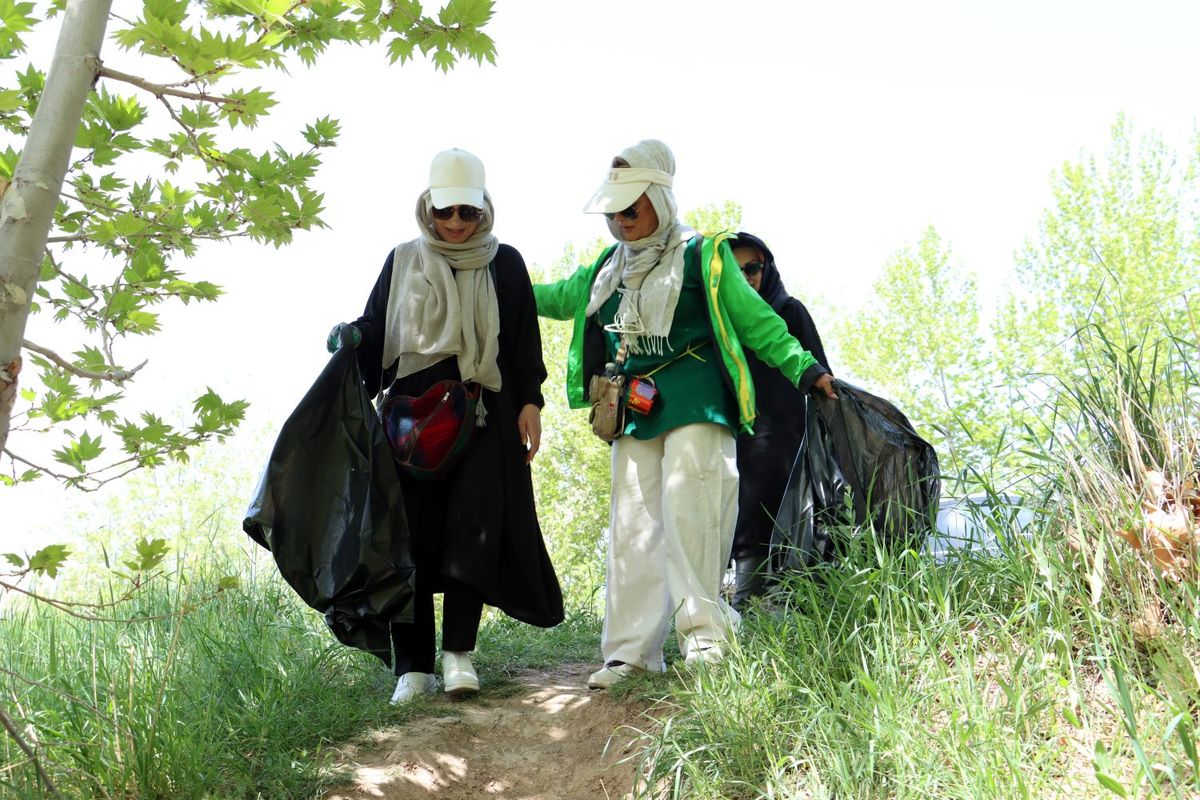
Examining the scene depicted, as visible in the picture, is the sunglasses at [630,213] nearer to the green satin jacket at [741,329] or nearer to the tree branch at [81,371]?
the green satin jacket at [741,329]

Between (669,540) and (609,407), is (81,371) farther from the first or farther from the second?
(669,540)

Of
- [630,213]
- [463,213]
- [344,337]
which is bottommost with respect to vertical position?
[344,337]

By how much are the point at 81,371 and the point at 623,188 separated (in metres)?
2.24

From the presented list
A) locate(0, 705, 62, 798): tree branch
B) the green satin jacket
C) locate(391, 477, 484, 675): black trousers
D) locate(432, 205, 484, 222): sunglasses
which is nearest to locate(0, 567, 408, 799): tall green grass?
locate(0, 705, 62, 798): tree branch

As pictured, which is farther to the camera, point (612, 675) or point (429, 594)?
point (429, 594)

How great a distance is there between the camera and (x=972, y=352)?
2359cm

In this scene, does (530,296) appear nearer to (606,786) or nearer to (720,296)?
(720,296)

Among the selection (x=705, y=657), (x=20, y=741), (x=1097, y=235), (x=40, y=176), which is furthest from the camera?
(x=1097, y=235)

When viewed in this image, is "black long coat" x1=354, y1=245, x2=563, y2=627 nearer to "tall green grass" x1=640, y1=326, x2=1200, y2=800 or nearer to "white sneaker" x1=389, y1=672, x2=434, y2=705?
"white sneaker" x1=389, y1=672, x2=434, y2=705

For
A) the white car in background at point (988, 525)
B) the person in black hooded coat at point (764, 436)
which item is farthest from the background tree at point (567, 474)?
the white car in background at point (988, 525)

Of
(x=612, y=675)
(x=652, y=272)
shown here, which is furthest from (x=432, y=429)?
(x=612, y=675)

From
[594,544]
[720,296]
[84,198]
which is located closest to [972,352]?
[594,544]

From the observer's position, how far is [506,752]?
3.92 metres

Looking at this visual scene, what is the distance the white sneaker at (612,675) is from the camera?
13.7 ft
